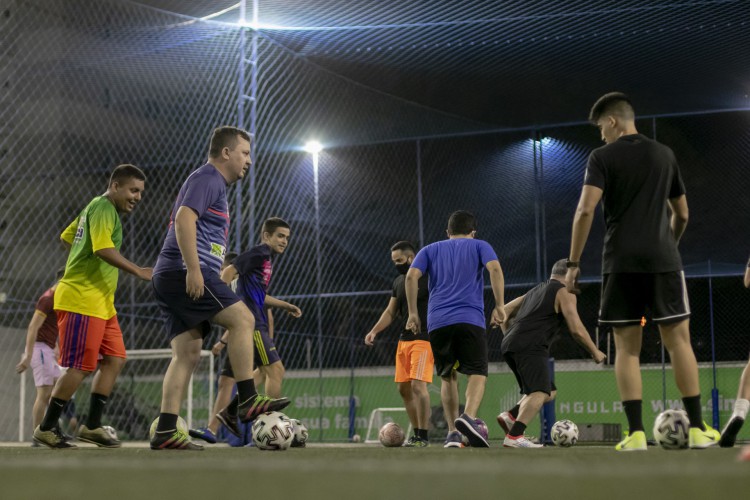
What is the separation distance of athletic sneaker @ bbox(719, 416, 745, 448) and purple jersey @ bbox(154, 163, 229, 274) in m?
2.62

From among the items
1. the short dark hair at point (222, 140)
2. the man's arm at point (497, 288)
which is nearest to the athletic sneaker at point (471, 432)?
the man's arm at point (497, 288)

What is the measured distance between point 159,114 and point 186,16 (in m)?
1.35

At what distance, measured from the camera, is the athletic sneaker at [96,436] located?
5.34 m

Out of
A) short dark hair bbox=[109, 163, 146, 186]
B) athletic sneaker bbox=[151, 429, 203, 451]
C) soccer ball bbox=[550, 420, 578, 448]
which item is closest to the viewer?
athletic sneaker bbox=[151, 429, 203, 451]

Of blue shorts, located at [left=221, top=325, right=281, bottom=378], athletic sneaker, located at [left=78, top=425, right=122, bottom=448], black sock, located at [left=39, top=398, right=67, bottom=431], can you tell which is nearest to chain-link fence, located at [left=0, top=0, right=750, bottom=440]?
blue shorts, located at [left=221, top=325, right=281, bottom=378]

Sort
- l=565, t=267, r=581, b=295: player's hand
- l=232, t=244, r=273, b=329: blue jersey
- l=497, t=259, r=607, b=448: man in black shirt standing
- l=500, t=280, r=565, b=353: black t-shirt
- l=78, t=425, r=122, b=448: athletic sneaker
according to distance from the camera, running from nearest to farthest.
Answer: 1. l=565, t=267, r=581, b=295: player's hand
2. l=78, t=425, r=122, b=448: athletic sneaker
3. l=497, t=259, r=607, b=448: man in black shirt standing
4. l=500, t=280, r=565, b=353: black t-shirt
5. l=232, t=244, r=273, b=329: blue jersey

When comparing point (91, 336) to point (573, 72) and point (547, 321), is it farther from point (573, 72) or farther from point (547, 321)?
point (573, 72)

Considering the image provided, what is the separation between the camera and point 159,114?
10.7 metres

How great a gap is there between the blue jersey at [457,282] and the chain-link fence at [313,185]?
324 centimetres

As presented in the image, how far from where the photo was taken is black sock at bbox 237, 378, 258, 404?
4676 millimetres

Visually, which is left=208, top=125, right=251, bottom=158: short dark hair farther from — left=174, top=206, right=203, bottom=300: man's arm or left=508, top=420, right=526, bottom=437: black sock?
left=508, top=420, right=526, bottom=437: black sock

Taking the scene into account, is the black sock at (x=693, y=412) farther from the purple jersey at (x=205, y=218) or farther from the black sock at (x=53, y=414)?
the black sock at (x=53, y=414)

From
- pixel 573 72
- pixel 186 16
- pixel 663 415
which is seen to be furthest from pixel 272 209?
pixel 663 415

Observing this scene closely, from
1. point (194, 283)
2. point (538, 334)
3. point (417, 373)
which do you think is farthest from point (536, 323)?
point (194, 283)
